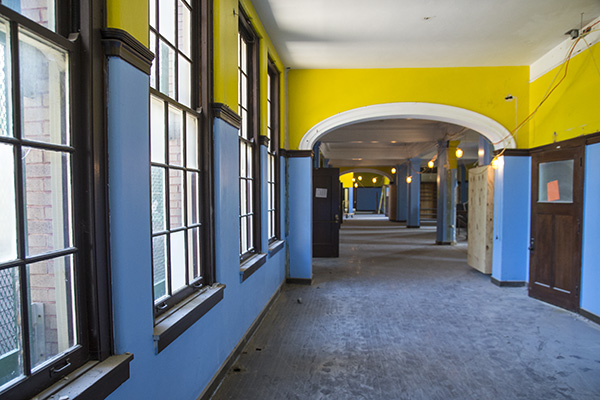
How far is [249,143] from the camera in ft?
14.4

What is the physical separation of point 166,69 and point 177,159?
0.56 metres

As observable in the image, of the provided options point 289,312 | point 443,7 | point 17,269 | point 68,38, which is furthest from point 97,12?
point 289,312

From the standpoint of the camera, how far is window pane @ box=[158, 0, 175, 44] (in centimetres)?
233

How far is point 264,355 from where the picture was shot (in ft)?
11.7

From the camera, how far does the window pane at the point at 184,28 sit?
2629 mm

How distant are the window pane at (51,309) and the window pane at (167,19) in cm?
153

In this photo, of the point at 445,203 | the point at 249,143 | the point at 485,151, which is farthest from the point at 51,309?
the point at 445,203

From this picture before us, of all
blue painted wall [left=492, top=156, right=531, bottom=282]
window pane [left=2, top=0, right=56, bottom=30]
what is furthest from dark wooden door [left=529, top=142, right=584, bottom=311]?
window pane [left=2, top=0, right=56, bottom=30]

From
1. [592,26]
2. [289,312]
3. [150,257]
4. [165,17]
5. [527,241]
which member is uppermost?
[592,26]

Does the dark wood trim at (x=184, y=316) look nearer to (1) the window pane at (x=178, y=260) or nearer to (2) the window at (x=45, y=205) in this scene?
(1) the window pane at (x=178, y=260)

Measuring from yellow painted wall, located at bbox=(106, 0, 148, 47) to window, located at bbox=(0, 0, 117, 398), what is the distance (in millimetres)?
123

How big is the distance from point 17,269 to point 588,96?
18.6ft

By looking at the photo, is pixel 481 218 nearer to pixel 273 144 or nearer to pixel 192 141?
pixel 273 144

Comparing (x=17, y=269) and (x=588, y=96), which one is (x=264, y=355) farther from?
(x=588, y=96)
